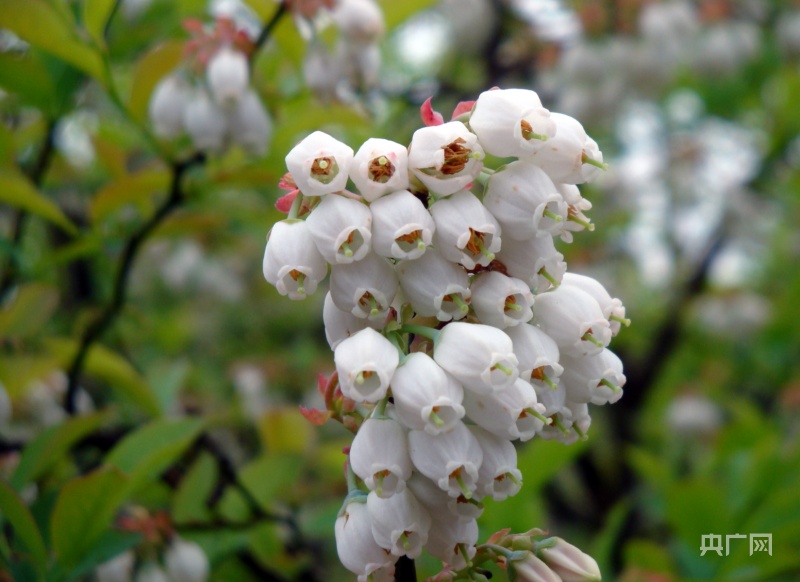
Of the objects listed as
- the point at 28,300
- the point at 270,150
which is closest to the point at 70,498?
the point at 28,300

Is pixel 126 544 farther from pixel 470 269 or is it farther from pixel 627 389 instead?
pixel 627 389

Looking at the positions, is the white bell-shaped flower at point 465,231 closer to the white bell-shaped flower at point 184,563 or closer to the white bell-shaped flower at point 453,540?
the white bell-shaped flower at point 453,540

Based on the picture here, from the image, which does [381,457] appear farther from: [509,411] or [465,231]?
[465,231]

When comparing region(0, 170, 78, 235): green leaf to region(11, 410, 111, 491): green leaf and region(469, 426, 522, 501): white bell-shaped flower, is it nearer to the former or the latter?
region(11, 410, 111, 491): green leaf

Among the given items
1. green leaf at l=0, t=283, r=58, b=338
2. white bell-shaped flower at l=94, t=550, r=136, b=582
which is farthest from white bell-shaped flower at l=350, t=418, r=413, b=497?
green leaf at l=0, t=283, r=58, b=338

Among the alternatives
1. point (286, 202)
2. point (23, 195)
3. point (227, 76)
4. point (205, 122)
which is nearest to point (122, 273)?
point (23, 195)

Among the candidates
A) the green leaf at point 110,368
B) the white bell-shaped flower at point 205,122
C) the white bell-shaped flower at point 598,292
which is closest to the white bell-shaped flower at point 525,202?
the white bell-shaped flower at point 598,292
